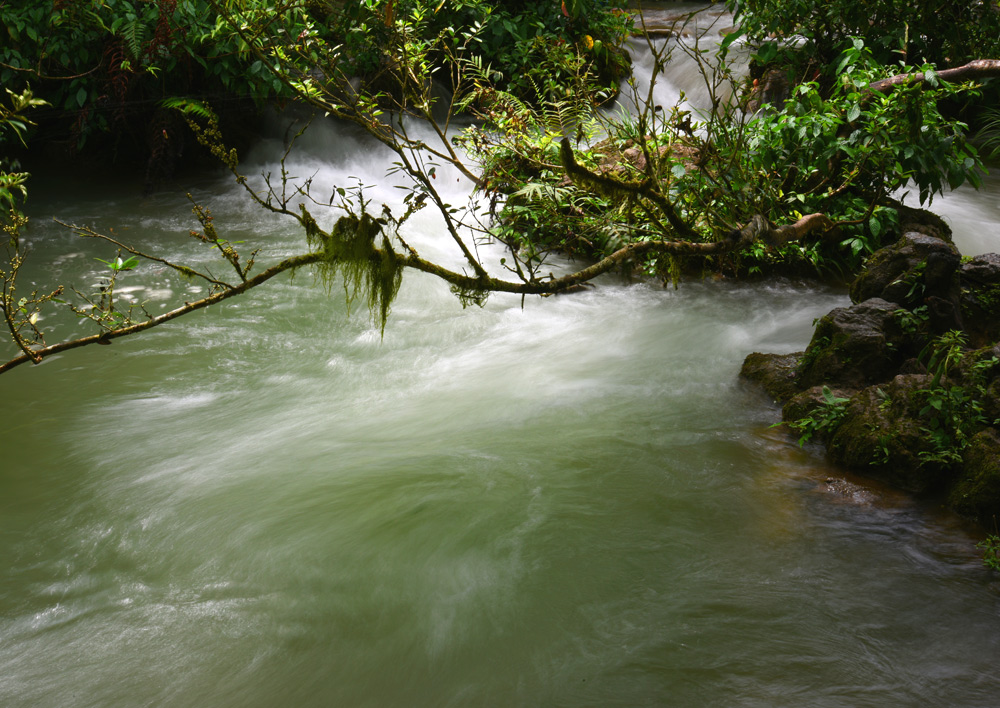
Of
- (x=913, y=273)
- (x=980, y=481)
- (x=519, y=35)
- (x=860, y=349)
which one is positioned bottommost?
(x=980, y=481)

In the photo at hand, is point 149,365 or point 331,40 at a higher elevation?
point 331,40

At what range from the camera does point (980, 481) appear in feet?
10.00

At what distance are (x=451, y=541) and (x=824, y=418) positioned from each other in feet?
6.64

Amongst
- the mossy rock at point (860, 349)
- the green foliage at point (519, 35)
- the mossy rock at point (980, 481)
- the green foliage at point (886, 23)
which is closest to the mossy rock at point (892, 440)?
the mossy rock at point (980, 481)

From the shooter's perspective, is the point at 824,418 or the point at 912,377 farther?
the point at 824,418

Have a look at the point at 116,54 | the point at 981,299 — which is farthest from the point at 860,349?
the point at 116,54

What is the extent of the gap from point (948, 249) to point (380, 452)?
3.29 m

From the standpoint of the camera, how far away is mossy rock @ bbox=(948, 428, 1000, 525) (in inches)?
118

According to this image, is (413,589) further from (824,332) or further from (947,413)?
(824,332)

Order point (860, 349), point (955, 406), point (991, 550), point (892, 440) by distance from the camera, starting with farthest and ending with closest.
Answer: point (860, 349) < point (892, 440) < point (955, 406) < point (991, 550)

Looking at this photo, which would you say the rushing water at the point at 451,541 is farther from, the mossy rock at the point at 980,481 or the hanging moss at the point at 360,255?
the hanging moss at the point at 360,255

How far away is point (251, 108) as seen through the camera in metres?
8.83

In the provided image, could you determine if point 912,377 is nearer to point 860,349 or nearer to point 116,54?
point 860,349

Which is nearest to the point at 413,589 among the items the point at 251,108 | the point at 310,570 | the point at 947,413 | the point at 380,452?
the point at 310,570
